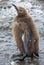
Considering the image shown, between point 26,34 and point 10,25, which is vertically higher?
point 10,25

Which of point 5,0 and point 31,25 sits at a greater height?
point 5,0

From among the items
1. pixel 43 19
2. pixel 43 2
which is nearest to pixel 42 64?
A: pixel 43 19

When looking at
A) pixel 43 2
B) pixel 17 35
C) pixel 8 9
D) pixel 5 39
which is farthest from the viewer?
pixel 43 2

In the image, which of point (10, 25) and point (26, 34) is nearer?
point (26, 34)

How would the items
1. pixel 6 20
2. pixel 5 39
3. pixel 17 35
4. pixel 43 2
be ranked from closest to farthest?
1. pixel 17 35
2. pixel 5 39
3. pixel 6 20
4. pixel 43 2

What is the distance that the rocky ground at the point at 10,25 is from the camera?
4.19 m

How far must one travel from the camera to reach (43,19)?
18.4 ft

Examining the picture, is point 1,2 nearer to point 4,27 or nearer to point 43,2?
point 43,2

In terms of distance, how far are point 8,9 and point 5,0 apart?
0.80 m

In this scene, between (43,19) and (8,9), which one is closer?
(43,19)

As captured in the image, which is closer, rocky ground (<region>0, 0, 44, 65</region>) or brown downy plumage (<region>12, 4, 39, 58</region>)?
brown downy plumage (<region>12, 4, 39, 58</region>)

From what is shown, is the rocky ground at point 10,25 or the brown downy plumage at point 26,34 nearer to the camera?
the brown downy plumage at point 26,34

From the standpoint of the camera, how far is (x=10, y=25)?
5.30 m

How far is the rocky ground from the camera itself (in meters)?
4.19
